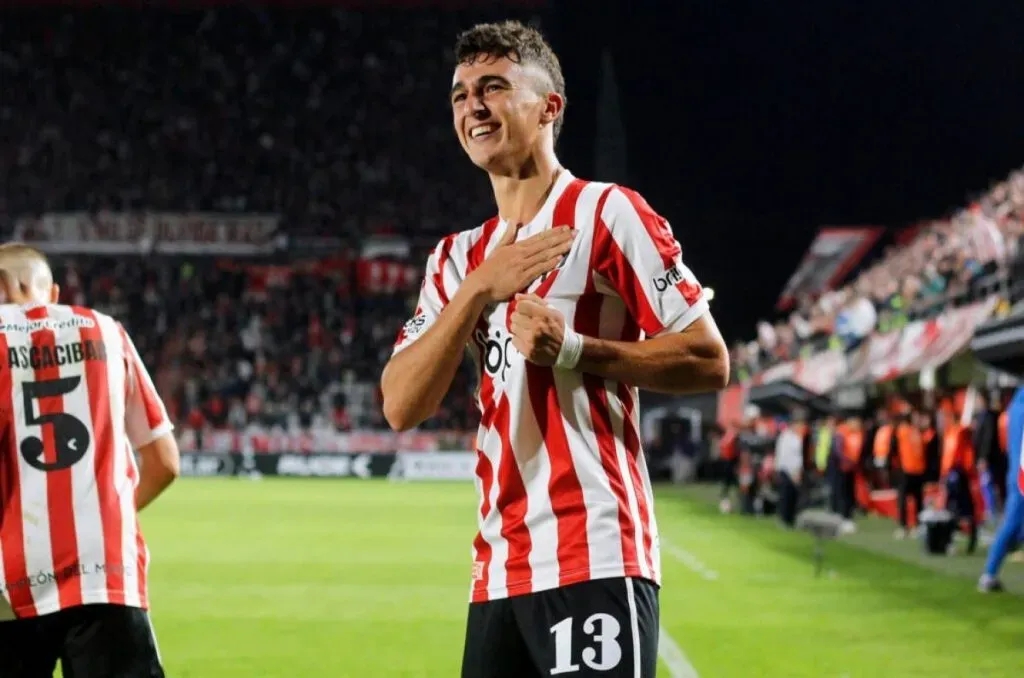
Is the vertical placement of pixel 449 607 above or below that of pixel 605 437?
below

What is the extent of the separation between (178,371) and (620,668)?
48.1 meters

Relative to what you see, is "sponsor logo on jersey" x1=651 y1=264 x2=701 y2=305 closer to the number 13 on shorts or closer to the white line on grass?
the number 13 on shorts

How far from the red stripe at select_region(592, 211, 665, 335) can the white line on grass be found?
561 cm

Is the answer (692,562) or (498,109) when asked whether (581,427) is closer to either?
(498,109)

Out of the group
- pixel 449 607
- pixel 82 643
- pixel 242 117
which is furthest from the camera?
pixel 242 117

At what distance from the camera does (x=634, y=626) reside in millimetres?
3207

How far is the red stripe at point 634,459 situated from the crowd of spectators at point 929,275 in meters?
18.2

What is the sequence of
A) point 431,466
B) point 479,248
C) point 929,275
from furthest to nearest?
point 431,466 → point 929,275 → point 479,248

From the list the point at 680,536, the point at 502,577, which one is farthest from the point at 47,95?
the point at 502,577

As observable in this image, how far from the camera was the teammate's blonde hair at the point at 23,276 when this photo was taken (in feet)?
15.0

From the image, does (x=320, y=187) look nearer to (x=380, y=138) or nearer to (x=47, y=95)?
(x=380, y=138)

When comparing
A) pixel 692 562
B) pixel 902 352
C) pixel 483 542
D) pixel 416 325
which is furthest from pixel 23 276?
pixel 902 352

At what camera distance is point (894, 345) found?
2789cm

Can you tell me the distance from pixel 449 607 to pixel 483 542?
8872 mm
